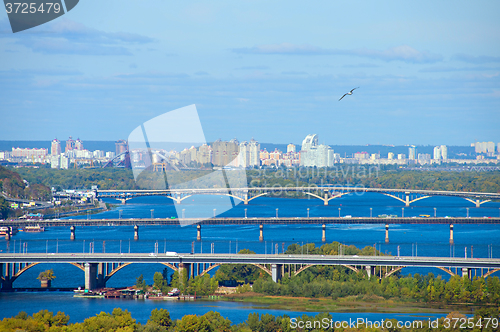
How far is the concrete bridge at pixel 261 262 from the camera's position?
17.1m

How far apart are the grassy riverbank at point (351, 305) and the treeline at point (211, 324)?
194 centimetres

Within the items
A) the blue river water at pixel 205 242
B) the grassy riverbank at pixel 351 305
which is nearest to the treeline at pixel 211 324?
the blue river water at pixel 205 242

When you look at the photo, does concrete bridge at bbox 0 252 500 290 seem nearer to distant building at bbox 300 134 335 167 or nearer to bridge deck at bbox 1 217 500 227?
bridge deck at bbox 1 217 500 227

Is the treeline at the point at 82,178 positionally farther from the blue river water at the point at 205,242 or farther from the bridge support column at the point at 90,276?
the bridge support column at the point at 90,276

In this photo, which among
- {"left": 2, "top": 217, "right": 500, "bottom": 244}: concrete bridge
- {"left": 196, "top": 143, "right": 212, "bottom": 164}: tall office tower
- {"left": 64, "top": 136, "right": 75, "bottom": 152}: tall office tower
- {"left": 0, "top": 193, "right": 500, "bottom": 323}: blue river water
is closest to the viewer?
{"left": 0, "top": 193, "right": 500, "bottom": 323}: blue river water

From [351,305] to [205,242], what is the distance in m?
10.1

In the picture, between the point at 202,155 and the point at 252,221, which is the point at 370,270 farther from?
the point at 202,155

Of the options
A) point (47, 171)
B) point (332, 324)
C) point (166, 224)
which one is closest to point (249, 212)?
point (166, 224)

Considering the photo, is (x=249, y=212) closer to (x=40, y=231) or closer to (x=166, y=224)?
(x=166, y=224)

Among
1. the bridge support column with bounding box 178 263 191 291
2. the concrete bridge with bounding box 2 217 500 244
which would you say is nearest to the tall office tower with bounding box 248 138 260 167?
the concrete bridge with bounding box 2 217 500 244

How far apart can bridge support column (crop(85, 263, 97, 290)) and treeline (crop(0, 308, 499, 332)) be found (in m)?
4.22

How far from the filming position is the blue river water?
15.1m

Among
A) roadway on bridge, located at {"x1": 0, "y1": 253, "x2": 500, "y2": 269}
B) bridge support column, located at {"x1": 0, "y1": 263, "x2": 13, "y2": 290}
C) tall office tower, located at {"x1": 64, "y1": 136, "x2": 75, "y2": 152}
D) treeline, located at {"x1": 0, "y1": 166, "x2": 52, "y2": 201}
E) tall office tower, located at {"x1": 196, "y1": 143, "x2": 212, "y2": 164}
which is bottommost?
bridge support column, located at {"x1": 0, "y1": 263, "x2": 13, "y2": 290}

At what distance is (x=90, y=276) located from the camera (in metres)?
17.1
